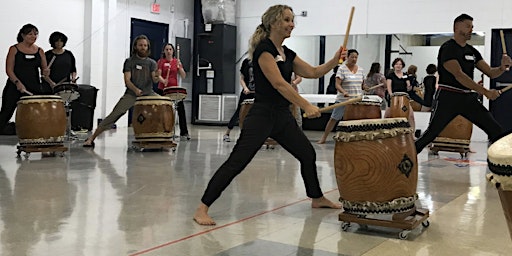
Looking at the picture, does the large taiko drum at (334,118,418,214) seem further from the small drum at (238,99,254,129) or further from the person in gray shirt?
the small drum at (238,99,254,129)

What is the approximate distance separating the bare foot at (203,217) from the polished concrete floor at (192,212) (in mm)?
59

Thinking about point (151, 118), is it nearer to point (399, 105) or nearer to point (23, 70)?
point (23, 70)

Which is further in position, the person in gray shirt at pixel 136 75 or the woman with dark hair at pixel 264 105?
the person in gray shirt at pixel 136 75

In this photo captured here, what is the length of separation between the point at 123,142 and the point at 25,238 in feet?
19.8

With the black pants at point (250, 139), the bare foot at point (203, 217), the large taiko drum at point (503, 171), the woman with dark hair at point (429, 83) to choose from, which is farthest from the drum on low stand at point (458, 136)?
the large taiko drum at point (503, 171)

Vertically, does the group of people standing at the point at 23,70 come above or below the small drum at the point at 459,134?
above

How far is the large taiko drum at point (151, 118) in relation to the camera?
8023mm

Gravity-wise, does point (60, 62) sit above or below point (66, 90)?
above

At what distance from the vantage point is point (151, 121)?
8023 millimetres

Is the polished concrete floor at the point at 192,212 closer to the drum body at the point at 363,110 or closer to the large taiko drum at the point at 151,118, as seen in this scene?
the large taiko drum at the point at 151,118

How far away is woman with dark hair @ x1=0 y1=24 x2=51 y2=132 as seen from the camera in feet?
24.3

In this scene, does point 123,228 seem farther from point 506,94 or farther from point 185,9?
point 185,9

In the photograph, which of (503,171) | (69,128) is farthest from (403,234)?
(69,128)

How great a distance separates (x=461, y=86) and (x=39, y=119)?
4410 millimetres
